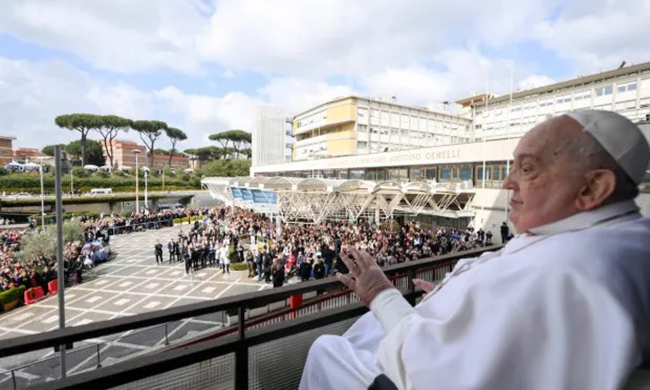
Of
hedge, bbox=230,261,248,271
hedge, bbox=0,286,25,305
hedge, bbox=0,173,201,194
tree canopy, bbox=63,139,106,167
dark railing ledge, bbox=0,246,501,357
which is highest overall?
tree canopy, bbox=63,139,106,167

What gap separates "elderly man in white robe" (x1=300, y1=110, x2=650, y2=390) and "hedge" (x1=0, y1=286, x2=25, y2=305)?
54.7ft

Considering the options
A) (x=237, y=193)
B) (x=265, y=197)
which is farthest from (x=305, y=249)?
(x=237, y=193)

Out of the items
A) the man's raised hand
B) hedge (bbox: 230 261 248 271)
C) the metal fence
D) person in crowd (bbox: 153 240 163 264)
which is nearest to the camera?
the man's raised hand

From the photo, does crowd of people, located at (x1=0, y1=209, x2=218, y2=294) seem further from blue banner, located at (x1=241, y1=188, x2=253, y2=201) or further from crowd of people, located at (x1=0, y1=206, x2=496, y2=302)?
blue banner, located at (x1=241, y1=188, x2=253, y2=201)

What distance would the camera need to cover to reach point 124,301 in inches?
510

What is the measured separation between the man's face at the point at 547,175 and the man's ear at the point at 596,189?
0.05 feet

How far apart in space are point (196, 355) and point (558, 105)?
153 ft

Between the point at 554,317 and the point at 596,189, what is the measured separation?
44cm

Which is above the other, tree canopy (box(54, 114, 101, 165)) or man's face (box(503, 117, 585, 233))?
tree canopy (box(54, 114, 101, 165))

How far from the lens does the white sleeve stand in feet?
2.62

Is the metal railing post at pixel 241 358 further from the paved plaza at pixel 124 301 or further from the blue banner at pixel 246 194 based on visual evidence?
the blue banner at pixel 246 194

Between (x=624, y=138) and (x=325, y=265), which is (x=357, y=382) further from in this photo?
(x=325, y=265)

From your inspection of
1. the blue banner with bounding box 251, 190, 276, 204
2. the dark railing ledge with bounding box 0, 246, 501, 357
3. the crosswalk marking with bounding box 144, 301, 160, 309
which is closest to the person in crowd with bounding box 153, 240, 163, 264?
the blue banner with bounding box 251, 190, 276, 204

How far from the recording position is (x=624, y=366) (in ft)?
2.57
